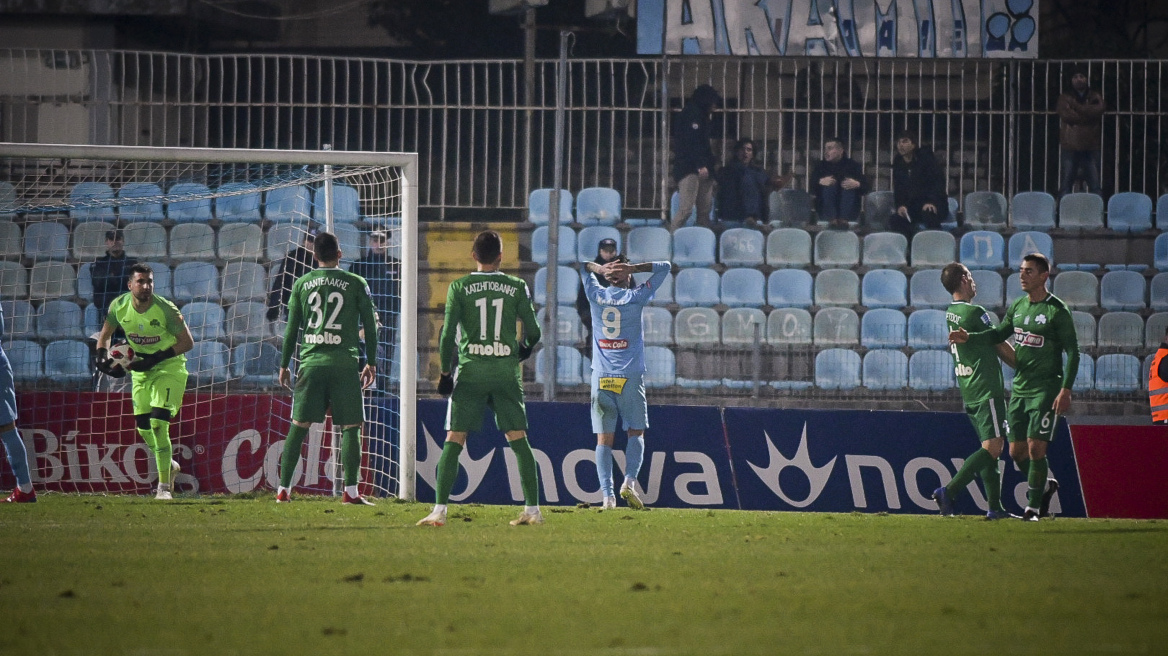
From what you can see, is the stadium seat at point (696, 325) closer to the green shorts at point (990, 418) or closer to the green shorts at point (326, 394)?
the green shorts at point (990, 418)

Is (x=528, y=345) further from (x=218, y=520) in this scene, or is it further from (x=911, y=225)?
(x=911, y=225)

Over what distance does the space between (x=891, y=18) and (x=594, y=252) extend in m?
5.27

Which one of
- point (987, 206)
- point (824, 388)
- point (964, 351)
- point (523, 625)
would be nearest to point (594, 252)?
point (824, 388)

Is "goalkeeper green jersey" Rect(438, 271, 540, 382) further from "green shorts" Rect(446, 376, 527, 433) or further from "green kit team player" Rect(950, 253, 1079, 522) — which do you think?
"green kit team player" Rect(950, 253, 1079, 522)

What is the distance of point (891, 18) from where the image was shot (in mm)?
17328

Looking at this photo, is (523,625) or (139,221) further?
(139,221)

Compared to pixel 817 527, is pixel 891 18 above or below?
above

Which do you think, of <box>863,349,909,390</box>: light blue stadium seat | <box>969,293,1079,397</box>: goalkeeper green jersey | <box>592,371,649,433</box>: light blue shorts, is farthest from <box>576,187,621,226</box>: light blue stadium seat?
<box>969,293,1079,397</box>: goalkeeper green jersey

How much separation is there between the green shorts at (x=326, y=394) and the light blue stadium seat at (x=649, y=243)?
21.3ft

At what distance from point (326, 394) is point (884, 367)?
7272 millimetres

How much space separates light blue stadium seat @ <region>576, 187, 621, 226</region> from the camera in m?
16.2

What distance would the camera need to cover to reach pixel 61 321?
48.3ft

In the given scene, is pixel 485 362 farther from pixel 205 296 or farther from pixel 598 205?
pixel 598 205

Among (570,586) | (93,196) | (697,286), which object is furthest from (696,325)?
(570,586)
